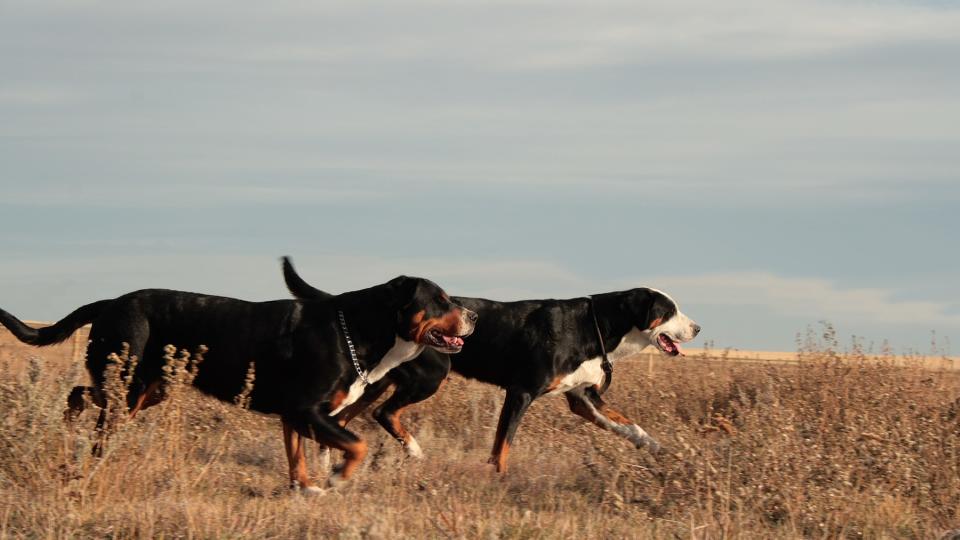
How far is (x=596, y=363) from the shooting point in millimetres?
10453

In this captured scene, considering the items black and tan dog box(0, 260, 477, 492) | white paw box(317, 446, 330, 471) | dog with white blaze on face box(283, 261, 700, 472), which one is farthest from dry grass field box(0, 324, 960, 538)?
dog with white blaze on face box(283, 261, 700, 472)

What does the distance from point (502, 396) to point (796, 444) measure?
5.34m

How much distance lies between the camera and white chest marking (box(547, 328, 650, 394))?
10.3 metres

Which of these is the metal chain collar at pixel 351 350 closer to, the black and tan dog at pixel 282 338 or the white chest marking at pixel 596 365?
the black and tan dog at pixel 282 338

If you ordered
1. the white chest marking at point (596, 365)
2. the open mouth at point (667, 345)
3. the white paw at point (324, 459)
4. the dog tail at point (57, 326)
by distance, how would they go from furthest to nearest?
the open mouth at point (667, 345) → the white chest marking at point (596, 365) → the dog tail at point (57, 326) → the white paw at point (324, 459)

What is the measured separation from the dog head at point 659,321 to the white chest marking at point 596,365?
1.2 inches

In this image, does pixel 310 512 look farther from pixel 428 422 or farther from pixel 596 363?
pixel 428 422

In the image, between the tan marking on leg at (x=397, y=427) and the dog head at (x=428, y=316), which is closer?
the dog head at (x=428, y=316)

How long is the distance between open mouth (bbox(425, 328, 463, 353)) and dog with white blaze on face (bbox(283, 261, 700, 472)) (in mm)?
1166

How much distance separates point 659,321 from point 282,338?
3676mm

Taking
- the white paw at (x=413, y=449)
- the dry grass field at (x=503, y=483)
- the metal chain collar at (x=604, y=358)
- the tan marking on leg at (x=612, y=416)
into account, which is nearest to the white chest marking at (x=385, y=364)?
the dry grass field at (x=503, y=483)

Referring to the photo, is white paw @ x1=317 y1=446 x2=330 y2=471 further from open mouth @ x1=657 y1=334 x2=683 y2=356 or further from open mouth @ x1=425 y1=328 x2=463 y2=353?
open mouth @ x1=657 y1=334 x2=683 y2=356

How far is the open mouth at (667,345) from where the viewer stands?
10891 millimetres

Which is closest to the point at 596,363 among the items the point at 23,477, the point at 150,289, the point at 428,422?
the point at 428,422
